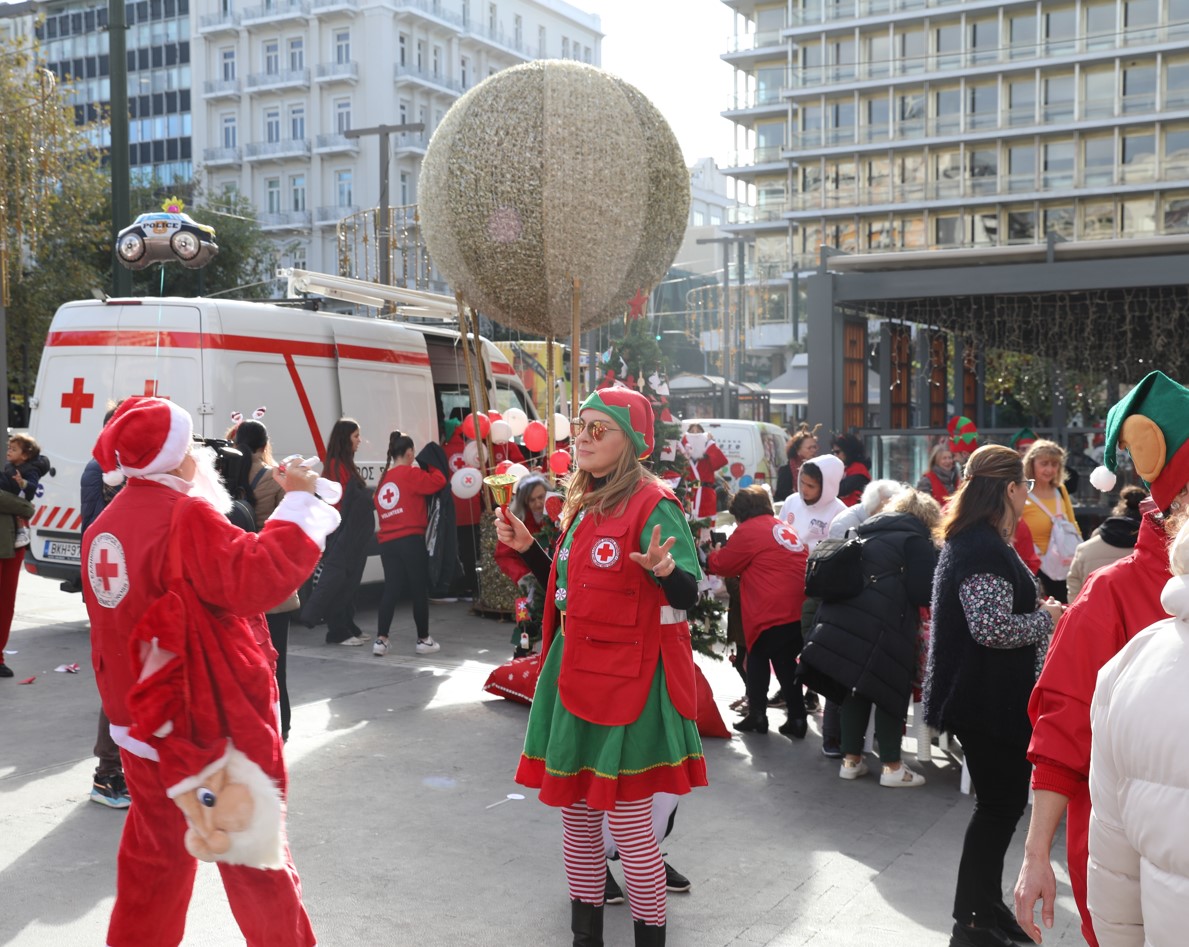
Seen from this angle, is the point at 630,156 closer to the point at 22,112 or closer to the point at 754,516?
the point at 754,516

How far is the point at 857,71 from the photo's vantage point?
67.2 metres

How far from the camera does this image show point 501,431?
985 cm

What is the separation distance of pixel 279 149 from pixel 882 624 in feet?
214

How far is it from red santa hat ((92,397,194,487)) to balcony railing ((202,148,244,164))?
6795 centimetres

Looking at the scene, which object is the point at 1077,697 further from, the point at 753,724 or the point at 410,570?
the point at 410,570

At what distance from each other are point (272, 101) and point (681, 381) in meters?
38.8

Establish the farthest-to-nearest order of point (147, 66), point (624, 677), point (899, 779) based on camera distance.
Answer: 1. point (147, 66)
2. point (899, 779)
3. point (624, 677)

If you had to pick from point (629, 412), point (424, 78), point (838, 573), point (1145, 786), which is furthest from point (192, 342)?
point (424, 78)

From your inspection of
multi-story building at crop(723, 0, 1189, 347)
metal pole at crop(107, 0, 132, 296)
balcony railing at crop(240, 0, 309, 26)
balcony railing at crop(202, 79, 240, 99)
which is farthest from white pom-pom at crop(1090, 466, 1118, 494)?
balcony railing at crop(202, 79, 240, 99)

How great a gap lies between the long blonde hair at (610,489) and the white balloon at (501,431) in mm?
5856

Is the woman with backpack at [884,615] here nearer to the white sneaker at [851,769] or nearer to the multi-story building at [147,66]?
the white sneaker at [851,769]

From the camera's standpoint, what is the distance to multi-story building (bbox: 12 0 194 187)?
70.4 m

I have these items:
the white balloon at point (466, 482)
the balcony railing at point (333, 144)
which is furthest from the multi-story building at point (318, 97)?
the white balloon at point (466, 482)

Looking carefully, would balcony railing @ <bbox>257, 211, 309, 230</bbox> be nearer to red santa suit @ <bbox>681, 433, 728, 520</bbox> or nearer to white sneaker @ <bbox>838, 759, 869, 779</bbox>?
red santa suit @ <bbox>681, 433, 728, 520</bbox>
